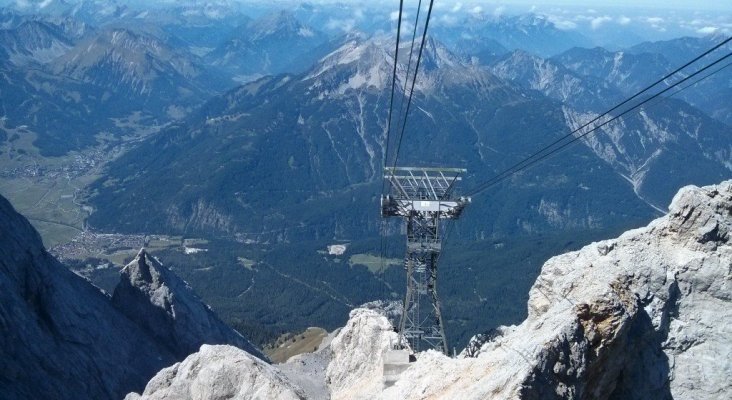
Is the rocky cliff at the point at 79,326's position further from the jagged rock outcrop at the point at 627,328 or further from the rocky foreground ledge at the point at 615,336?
the jagged rock outcrop at the point at 627,328

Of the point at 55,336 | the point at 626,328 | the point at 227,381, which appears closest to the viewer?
the point at 626,328

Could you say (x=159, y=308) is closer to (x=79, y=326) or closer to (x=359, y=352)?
(x=79, y=326)

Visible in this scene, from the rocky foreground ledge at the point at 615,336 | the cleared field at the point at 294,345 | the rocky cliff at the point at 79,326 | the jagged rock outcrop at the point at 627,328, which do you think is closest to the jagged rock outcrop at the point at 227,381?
the rocky foreground ledge at the point at 615,336

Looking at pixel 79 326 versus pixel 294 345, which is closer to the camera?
pixel 79 326

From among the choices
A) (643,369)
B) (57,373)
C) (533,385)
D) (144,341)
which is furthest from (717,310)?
(144,341)

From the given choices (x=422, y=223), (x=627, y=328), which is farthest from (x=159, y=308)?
(x=627, y=328)
